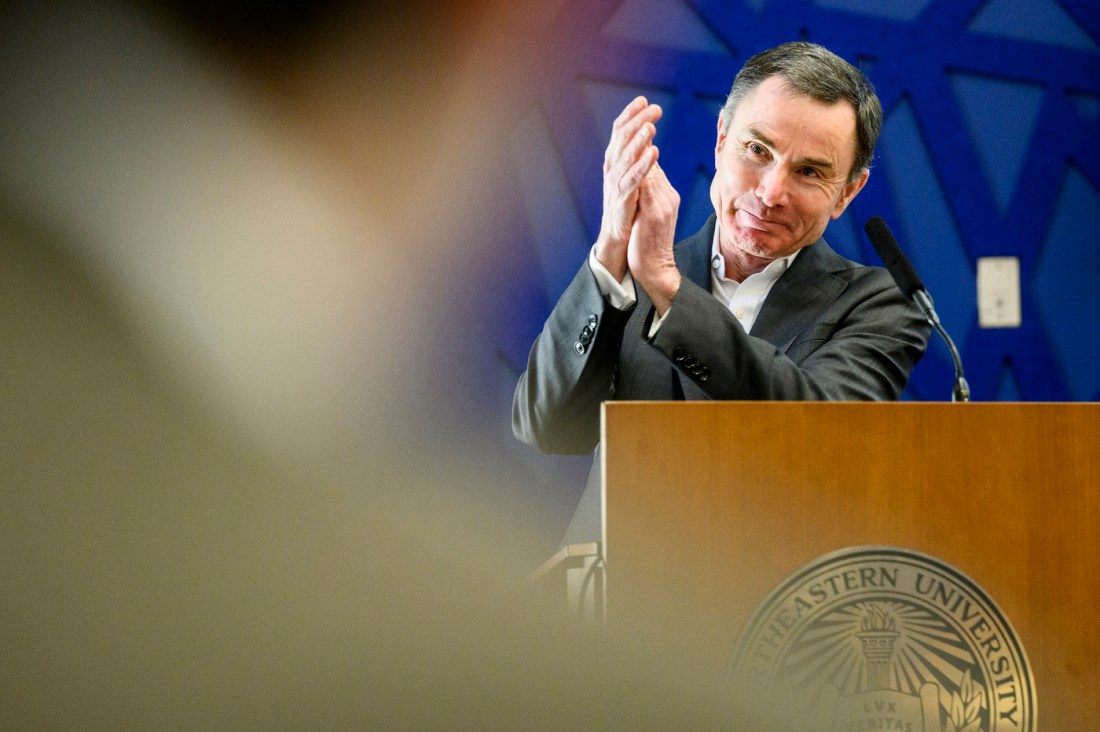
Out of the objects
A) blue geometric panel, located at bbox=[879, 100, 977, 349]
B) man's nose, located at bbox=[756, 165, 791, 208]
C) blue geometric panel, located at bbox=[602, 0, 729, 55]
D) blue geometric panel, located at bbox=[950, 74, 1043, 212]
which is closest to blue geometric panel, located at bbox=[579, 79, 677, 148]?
blue geometric panel, located at bbox=[602, 0, 729, 55]

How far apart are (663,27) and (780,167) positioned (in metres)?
1.27

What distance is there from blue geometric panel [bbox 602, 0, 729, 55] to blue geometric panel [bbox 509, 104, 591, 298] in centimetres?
34

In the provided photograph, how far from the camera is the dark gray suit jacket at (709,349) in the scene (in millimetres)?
1563

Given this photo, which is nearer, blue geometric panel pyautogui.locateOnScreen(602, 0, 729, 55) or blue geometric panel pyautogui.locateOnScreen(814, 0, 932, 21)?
blue geometric panel pyautogui.locateOnScreen(602, 0, 729, 55)

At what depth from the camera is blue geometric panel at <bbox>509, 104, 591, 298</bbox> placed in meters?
3.06

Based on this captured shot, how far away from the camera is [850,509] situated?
3.62 feet

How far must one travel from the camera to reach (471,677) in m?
0.59

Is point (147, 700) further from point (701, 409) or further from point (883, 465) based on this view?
point (883, 465)

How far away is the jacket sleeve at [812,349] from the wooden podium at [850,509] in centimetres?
44

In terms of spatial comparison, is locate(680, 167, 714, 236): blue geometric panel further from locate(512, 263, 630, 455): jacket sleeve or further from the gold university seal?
the gold university seal

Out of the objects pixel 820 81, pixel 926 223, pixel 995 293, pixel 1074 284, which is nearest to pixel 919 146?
pixel 926 223

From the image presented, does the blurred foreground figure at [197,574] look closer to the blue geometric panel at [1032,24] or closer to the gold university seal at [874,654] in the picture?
the gold university seal at [874,654]

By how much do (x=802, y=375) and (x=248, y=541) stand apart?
45.9 inches

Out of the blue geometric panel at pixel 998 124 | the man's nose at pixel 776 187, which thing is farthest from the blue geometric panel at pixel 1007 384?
the man's nose at pixel 776 187
